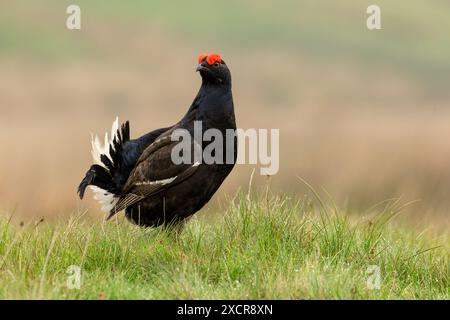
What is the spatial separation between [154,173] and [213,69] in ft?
4.75

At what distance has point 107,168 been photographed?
364 inches

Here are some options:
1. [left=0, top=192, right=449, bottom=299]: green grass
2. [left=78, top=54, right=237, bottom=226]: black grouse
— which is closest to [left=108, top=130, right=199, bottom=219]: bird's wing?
[left=78, top=54, right=237, bottom=226]: black grouse

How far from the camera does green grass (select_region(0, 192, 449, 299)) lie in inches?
246

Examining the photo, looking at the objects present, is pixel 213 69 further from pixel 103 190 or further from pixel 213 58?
pixel 103 190

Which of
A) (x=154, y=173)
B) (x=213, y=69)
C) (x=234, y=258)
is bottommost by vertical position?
(x=234, y=258)

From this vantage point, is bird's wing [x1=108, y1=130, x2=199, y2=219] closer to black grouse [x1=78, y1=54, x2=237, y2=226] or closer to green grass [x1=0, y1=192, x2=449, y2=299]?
black grouse [x1=78, y1=54, x2=237, y2=226]

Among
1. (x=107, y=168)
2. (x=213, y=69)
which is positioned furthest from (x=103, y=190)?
(x=213, y=69)

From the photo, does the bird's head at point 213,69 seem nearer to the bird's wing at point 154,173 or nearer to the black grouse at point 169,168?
Result: the black grouse at point 169,168

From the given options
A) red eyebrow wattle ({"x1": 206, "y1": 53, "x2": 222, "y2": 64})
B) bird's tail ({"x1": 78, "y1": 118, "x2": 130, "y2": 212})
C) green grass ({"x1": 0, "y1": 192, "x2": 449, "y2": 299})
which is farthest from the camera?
bird's tail ({"x1": 78, "y1": 118, "x2": 130, "y2": 212})

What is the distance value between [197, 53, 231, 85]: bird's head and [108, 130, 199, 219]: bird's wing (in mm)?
893

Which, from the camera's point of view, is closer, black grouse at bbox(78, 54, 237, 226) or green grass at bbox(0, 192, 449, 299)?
green grass at bbox(0, 192, 449, 299)

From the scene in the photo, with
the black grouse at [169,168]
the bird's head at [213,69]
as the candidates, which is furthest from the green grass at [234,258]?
the bird's head at [213,69]

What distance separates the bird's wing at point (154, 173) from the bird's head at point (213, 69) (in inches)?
35.2
